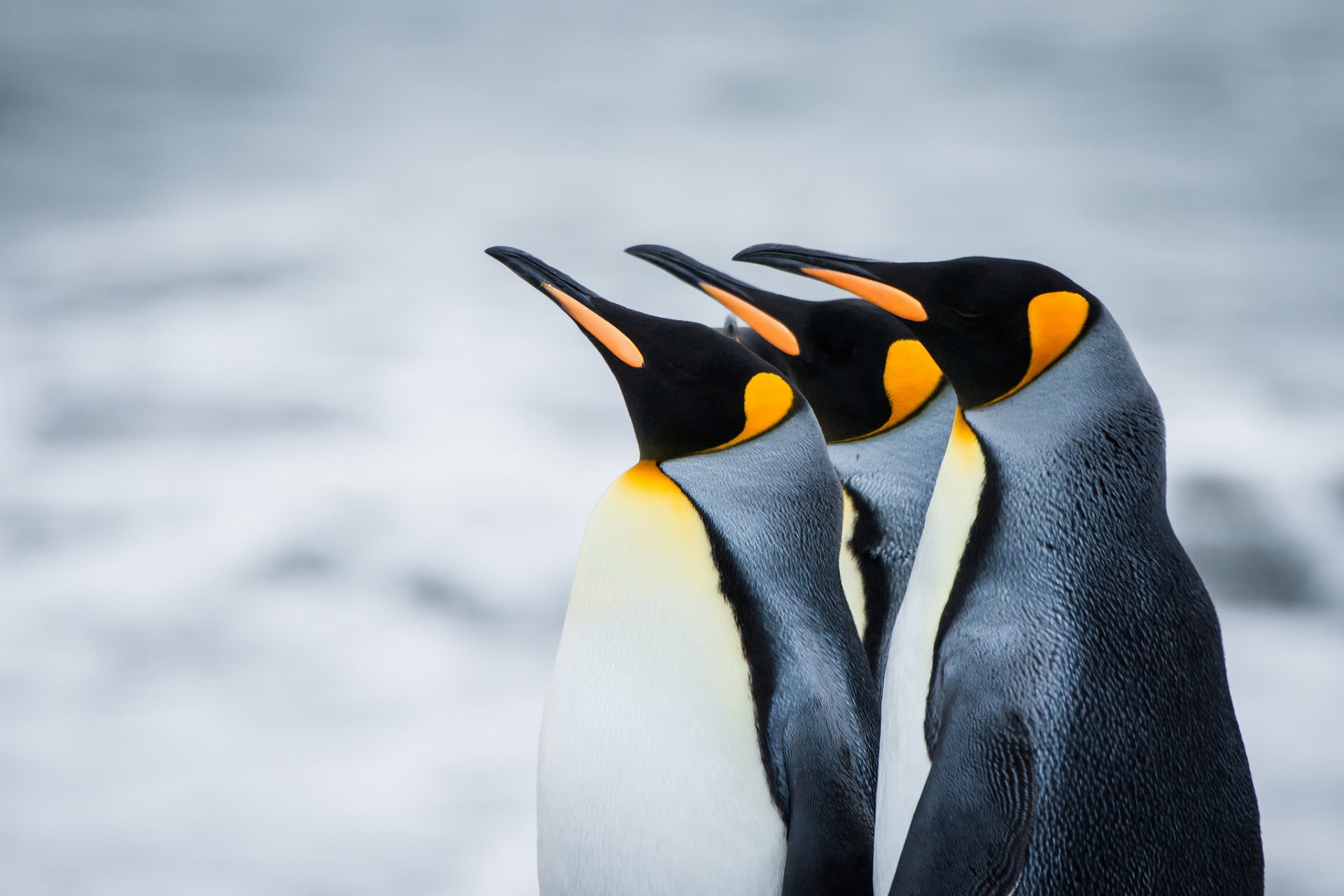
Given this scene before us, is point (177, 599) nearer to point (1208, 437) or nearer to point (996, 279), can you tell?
point (996, 279)

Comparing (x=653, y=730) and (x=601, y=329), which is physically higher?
(x=601, y=329)

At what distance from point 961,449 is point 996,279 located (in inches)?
5.0

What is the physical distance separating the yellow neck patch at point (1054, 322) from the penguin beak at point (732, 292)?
37 cm

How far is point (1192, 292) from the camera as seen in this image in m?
4.90

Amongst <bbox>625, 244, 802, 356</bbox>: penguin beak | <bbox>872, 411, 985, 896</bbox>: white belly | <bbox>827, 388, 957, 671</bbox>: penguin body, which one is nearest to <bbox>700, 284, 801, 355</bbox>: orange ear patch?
<bbox>625, 244, 802, 356</bbox>: penguin beak

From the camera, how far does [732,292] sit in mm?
1200

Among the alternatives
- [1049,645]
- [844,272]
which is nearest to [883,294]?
[844,272]

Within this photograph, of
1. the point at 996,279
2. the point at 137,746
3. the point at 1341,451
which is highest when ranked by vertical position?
the point at 996,279

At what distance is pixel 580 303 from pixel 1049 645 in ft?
1.57

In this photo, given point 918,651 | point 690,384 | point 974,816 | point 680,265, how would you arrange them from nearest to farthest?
point 974,816 → point 918,651 → point 690,384 → point 680,265

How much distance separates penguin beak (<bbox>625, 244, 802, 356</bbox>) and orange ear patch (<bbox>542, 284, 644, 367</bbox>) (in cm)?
13

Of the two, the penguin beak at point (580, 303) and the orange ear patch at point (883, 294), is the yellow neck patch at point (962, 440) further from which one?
the penguin beak at point (580, 303)

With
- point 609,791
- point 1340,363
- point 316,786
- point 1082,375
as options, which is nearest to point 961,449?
point 1082,375

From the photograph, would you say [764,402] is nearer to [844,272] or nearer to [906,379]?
[844,272]
